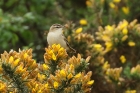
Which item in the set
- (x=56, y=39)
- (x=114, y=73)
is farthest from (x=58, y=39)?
(x=114, y=73)

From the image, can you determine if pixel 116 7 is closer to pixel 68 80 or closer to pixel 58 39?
pixel 58 39

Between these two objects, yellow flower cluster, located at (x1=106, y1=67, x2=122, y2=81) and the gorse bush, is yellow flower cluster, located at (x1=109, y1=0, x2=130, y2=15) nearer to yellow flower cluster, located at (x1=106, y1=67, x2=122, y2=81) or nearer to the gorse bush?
the gorse bush

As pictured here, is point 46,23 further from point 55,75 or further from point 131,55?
point 55,75

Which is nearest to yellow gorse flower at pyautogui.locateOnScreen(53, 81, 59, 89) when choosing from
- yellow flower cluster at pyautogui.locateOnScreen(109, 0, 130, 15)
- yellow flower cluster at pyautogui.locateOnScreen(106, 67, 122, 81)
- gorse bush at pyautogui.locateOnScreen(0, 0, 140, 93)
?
gorse bush at pyautogui.locateOnScreen(0, 0, 140, 93)

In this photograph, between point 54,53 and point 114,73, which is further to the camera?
point 114,73

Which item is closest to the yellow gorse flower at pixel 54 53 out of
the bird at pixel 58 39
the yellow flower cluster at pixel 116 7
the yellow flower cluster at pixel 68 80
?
the yellow flower cluster at pixel 68 80

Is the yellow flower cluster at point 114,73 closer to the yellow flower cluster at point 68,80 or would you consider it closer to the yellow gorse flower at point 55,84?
the yellow flower cluster at point 68,80

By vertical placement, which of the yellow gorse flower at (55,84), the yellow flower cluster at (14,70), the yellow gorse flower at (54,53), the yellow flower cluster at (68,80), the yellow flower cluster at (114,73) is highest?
the yellow flower cluster at (114,73)

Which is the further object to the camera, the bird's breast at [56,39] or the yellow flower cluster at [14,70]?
the bird's breast at [56,39]
